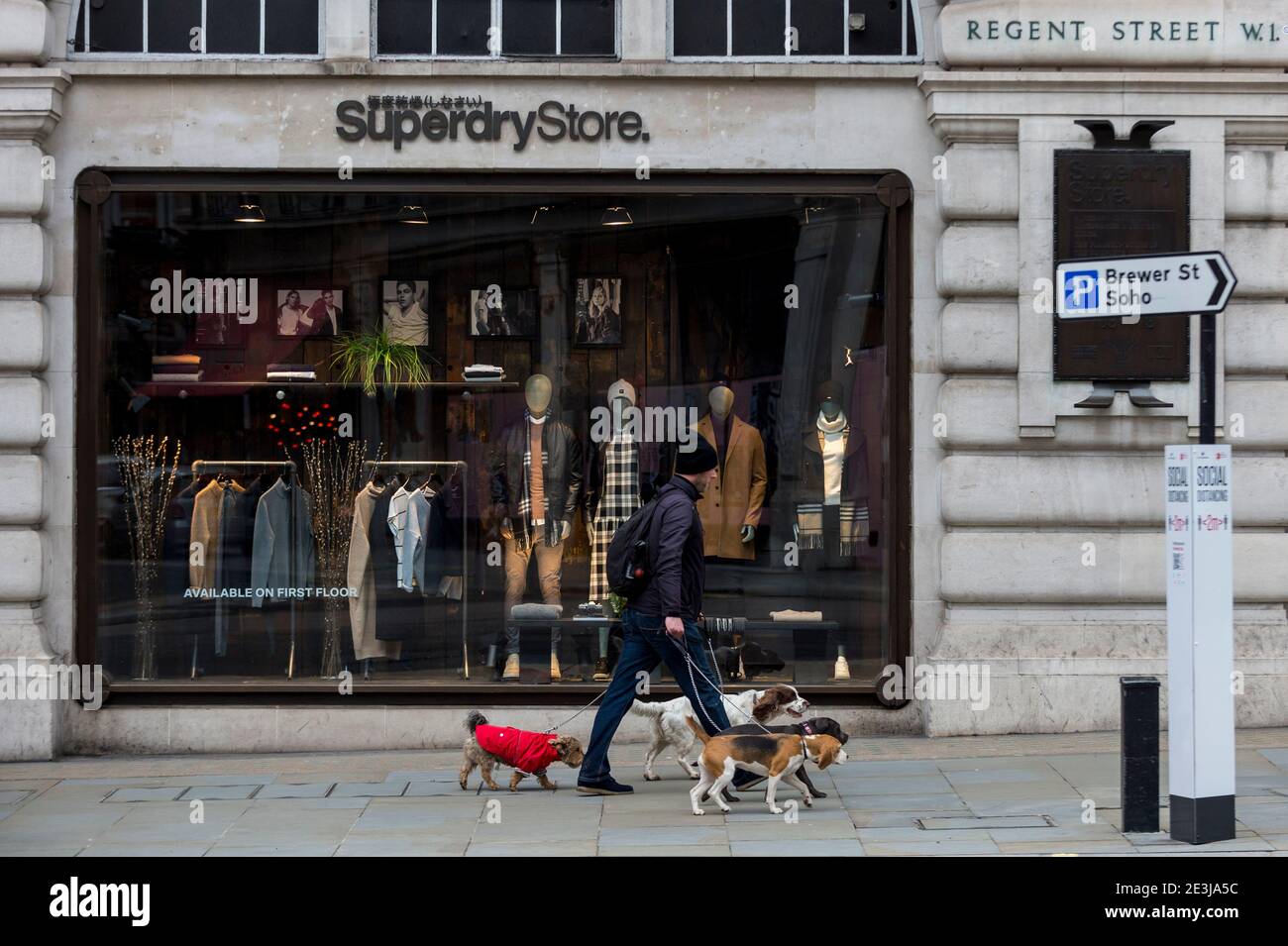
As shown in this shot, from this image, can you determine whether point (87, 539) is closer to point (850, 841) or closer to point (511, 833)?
point (511, 833)

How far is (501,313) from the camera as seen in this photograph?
12.4 meters

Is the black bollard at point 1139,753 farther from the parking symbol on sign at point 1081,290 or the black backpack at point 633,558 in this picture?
the black backpack at point 633,558

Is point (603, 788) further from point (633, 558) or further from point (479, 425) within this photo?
point (479, 425)

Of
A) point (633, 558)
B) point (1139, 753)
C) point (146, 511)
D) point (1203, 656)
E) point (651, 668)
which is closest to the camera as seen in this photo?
point (1203, 656)

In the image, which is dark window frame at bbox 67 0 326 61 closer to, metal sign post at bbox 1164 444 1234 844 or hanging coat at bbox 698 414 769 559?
hanging coat at bbox 698 414 769 559

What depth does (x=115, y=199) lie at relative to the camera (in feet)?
38.7

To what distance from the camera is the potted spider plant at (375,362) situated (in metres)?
12.3

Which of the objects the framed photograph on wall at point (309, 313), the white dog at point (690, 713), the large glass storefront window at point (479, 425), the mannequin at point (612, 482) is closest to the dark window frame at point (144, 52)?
the large glass storefront window at point (479, 425)

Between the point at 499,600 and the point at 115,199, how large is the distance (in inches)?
162

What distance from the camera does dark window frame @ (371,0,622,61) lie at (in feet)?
38.6

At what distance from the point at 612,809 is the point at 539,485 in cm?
365

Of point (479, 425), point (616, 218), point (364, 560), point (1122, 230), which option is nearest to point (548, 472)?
point (479, 425)

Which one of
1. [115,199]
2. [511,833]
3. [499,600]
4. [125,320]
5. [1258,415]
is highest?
[115,199]

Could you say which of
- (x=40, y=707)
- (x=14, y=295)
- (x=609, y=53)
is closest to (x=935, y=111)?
(x=609, y=53)
